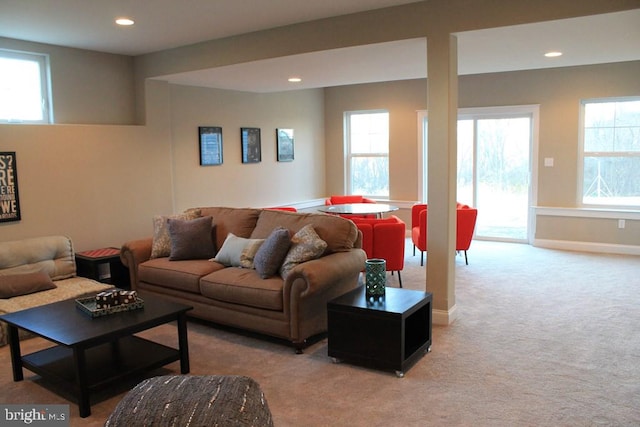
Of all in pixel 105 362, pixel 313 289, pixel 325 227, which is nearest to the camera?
pixel 105 362

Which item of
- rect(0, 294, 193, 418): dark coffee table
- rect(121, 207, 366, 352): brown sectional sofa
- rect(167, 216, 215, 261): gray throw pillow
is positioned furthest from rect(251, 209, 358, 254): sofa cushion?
rect(0, 294, 193, 418): dark coffee table

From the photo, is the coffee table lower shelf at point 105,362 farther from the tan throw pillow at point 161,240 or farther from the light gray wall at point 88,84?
A: the light gray wall at point 88,84

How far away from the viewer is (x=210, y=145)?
22.4ft

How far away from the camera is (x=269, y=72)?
5.69 meters

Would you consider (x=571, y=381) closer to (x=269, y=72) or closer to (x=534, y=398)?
(x=534, y=398)

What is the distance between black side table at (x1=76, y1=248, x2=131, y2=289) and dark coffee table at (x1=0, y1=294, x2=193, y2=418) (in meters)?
1.41

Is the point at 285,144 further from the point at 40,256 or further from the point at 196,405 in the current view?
the point at 196,405

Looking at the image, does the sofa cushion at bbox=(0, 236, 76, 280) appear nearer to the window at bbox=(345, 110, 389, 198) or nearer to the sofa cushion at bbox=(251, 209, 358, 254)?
the sofa cushion at bbox=(251, 209, 358, 254)

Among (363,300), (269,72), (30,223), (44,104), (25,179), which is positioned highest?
(269,72)

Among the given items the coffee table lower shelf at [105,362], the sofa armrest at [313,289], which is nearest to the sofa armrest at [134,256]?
the coffee table lower shelf at [105,362]

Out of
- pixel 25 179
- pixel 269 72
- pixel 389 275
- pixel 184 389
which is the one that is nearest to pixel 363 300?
pixel 184 389

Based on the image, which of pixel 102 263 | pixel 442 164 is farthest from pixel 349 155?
pixel 442 164

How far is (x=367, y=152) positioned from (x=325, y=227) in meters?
4.75

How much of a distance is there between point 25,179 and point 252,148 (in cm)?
317
